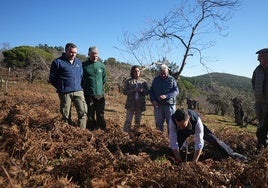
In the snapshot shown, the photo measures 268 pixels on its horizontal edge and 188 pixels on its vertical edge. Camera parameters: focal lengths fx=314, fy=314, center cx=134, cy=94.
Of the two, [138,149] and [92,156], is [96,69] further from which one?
[92,156]

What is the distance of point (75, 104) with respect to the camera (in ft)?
21.8

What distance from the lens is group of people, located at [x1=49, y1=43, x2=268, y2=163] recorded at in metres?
5.84

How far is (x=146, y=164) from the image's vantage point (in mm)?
4156

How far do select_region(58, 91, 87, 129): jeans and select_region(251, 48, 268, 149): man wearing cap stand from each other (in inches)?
138

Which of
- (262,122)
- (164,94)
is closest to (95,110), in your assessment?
(164,94)

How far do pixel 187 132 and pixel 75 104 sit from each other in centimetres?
267

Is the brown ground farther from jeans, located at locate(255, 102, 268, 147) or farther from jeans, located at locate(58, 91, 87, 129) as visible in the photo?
jeans, located at locate(58, 91, 87, 129)

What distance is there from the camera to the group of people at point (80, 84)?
637cm

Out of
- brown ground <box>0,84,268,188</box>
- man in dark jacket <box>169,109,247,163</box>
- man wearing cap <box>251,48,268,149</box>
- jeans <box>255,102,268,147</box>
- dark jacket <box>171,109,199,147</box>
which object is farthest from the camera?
jeans <box>255,102,268,147</box>

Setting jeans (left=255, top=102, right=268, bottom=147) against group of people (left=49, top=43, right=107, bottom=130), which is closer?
jeans (left=255, top=102, right=268, bottom=147)

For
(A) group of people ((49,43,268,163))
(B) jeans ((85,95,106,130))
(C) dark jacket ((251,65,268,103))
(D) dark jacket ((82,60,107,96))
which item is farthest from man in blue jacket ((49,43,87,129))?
(C) dark jacket ((251,65,268,103))

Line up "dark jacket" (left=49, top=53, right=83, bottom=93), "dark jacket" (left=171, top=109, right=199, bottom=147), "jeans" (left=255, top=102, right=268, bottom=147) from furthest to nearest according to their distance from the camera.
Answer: "dark jacket" (left=49, top=53, right=83, bottom=93), "jeans" (left=255, top=102, right=268, bottom=147), "dark jacket" (left=171, top=109, right=199, bottom=147)

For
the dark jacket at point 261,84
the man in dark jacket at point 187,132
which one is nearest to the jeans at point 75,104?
the man in dark jacket at point 187,132

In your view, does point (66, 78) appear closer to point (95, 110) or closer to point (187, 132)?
point (95, 110)
